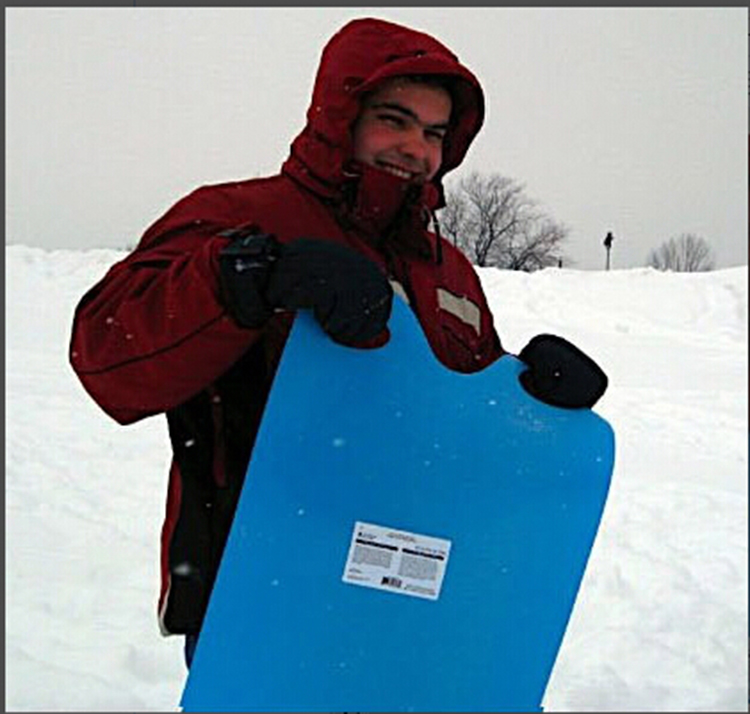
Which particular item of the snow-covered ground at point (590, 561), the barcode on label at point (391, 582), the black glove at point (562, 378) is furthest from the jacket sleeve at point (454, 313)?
the snow-covered ground at point (590, 561)

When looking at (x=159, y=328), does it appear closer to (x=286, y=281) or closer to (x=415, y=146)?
(x=286, y=281)

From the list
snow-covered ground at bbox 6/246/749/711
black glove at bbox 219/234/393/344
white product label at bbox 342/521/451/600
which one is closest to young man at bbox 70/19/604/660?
black glove at bbox 219/234/393/344

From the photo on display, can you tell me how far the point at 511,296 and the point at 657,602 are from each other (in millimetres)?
10063

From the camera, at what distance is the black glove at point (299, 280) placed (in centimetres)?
114

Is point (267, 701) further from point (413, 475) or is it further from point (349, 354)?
point (349, 354)

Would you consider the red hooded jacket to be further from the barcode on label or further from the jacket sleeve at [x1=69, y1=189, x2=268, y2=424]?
the barcode on label

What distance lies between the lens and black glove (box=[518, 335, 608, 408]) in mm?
1528

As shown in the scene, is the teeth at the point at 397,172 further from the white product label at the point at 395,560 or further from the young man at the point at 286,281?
the white product label at the point at 395,560

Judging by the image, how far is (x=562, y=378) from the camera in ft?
5.01

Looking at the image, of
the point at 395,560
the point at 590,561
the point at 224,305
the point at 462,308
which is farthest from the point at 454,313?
the point at 590,561

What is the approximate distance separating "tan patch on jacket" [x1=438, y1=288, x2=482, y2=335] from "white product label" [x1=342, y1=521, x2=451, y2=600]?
15.6 inches

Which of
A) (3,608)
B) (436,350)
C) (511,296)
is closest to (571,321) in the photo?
(511,296)

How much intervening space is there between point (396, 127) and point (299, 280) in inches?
16.8

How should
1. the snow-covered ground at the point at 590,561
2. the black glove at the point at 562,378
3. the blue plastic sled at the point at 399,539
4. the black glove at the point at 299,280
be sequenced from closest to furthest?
1. the black glove at the point at 299,280
2. the blue plastic sled at the point at 399,539
3. the black glove at the point at 562,378
4. the snow-covered ground at the point at 590,561
